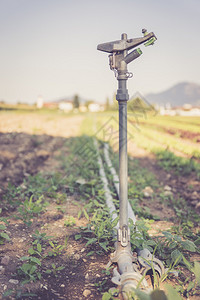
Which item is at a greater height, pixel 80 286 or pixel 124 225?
pixel 124 225

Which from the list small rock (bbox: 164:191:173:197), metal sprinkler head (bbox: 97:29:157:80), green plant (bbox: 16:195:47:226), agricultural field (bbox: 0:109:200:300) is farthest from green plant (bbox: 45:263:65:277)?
small rock (bbox: 164:191:173:197)

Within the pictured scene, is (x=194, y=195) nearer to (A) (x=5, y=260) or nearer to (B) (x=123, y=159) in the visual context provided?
(B) (x=123, y=159)

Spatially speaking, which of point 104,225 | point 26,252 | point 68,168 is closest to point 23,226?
point 26,252

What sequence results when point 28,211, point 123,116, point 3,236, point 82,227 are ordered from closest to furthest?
point 123,116 → point 3,236 → point 82,227 → point 28,211

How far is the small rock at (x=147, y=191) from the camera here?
4.80 metres

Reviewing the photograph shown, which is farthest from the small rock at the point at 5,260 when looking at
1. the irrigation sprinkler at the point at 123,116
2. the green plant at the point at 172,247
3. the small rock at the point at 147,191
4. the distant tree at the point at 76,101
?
the distant tree at the point at 76,101

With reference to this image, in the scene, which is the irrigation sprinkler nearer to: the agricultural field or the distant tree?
the agricultural field

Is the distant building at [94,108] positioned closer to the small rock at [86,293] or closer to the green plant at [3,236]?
the green plant at [3,236]

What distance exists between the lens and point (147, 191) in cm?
505

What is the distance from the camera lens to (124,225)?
2.48 metres

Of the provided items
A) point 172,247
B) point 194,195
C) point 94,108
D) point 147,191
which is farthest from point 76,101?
point 172,247

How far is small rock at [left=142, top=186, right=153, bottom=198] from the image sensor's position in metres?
4.80

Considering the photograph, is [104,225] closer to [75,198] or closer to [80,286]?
[80,286]

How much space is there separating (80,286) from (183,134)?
11846mm
